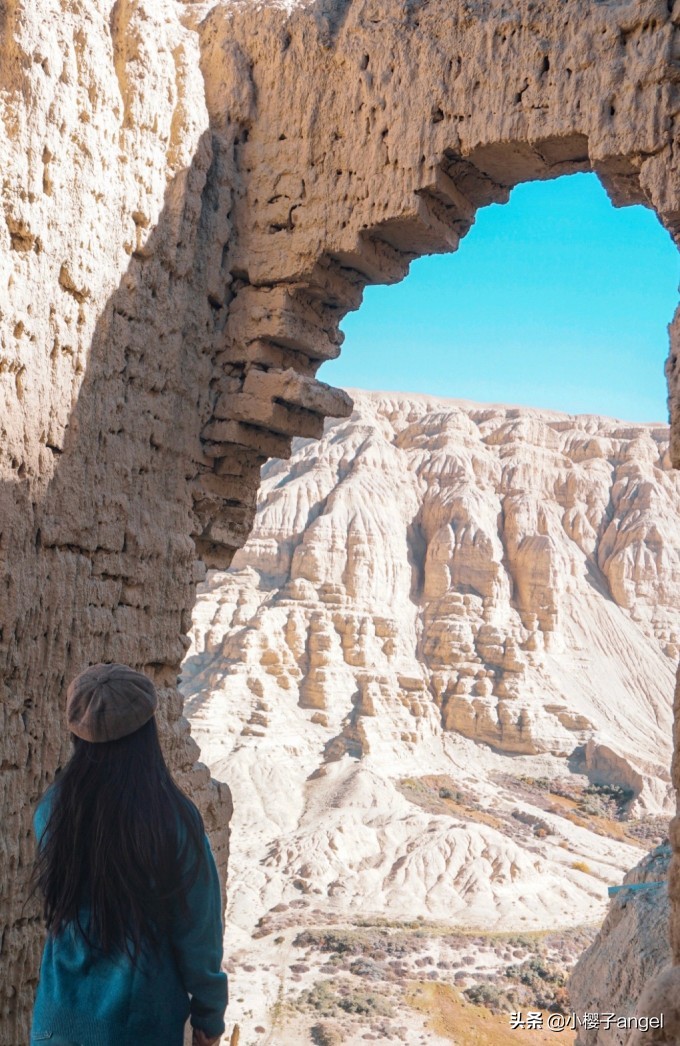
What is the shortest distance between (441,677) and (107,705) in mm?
26502

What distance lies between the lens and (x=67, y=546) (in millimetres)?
4371

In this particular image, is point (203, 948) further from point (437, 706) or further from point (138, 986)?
point (437, 706)

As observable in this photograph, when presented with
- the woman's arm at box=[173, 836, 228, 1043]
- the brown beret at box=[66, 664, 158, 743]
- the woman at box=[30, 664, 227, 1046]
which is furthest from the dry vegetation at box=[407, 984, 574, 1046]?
the brown beret at box=[66, 664, 158, 743]

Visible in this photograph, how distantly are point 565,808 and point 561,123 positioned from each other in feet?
67.7

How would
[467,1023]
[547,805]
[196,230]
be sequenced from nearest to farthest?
[196,230] → [467,1023] → [547,805]

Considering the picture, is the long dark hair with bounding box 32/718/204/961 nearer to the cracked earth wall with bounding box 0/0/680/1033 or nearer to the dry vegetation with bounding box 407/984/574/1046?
the cracked earth wall with bounding box 0/0/680/1033

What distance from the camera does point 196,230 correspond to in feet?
17.1

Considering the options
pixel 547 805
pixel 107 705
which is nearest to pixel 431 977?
pixel 547 805

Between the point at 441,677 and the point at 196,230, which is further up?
the point at 196,230

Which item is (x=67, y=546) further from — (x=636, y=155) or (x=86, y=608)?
(x=636, y=155)

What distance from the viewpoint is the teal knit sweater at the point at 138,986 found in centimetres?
200

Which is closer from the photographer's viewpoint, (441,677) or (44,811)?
(44,811)

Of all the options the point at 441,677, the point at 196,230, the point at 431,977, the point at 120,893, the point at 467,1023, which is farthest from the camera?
the point at 441,677

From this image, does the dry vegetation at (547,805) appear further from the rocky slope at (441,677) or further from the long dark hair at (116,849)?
the long dark hair at (116,849)
